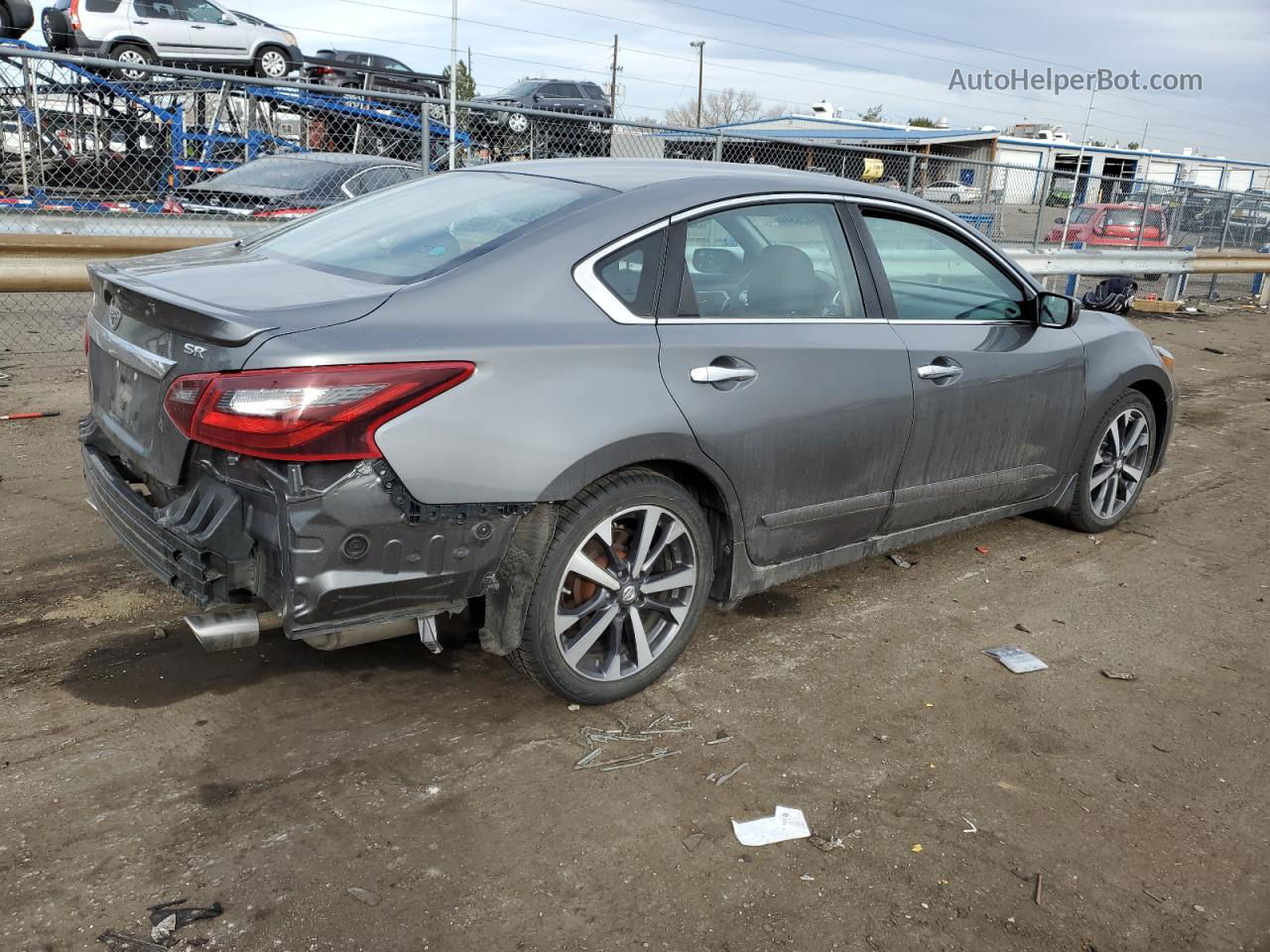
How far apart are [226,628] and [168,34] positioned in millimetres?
17110

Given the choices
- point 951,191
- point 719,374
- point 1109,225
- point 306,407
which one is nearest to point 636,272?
point 719,374

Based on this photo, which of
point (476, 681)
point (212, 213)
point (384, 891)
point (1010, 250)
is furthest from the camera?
point (1010, 250)

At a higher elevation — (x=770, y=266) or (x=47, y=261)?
(x=770, y=266)

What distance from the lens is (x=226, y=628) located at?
288 centimetres

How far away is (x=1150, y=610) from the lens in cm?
452

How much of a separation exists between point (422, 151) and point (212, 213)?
5.80 ft

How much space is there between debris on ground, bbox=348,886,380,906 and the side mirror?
3567 mm

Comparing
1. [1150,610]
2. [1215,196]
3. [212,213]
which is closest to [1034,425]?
[1150,610]

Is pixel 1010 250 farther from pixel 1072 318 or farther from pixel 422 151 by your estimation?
pixel 1072 318

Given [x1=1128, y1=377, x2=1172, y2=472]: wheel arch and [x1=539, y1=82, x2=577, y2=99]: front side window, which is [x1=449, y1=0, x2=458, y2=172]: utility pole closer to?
[x1=1128, y1=377, x2=1172, y2=472]: wheel arch

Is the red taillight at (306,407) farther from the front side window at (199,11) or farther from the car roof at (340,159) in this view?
the front side window at (199,11)

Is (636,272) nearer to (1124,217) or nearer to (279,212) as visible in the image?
(279,212)

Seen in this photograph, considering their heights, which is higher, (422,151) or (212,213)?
(422,151)

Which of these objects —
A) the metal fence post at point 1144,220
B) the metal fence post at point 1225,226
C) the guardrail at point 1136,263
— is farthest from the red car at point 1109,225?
the metal fence post at point 1225,226
